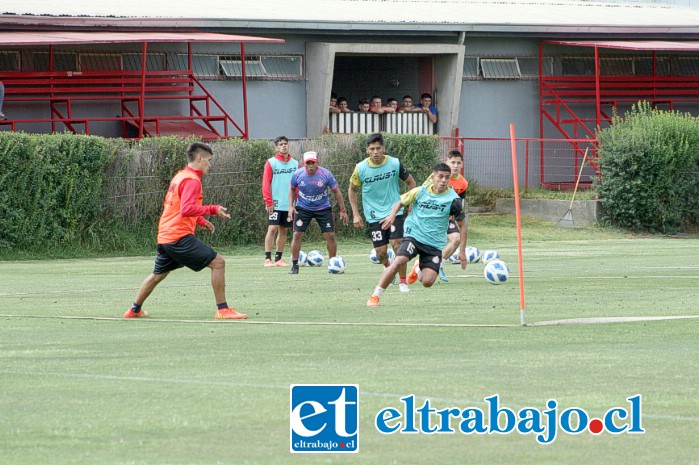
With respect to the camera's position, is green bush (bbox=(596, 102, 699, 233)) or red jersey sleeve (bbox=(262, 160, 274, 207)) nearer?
red jersey sleeve (bbox=(262, 160, 274, 207))

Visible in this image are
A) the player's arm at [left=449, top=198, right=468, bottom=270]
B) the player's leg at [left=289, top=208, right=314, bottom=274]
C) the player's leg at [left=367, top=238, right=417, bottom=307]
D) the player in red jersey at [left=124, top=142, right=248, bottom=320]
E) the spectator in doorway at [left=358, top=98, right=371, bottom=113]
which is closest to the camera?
the player in red jersey at [left=124, top=142, right=248, bottom=320]

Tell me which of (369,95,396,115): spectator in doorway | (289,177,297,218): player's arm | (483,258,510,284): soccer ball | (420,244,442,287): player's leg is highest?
(369,95,396,115): spectator in doorway

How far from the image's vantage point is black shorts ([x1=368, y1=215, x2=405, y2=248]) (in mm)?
17719

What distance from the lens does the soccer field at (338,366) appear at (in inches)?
282

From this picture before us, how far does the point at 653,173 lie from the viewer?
3247cm

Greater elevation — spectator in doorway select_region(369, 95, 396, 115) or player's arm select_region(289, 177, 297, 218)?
spectator in doorway select_region(369, 95, 396, 115)

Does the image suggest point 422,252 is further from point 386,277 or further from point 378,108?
point 378,108

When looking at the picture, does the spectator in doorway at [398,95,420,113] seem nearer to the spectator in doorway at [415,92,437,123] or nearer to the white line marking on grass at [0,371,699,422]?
the spectator in doorway at [415,92,437,123]

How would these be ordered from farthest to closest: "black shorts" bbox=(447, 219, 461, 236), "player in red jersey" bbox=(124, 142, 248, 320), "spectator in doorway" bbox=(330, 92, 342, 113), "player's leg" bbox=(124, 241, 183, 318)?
1. "spectator in doorway" bbox=(330, 92, 342, 113)
2. "black shorts" bbox=(447, 219, 461, 236)
3. "player's leg" bbox=(124, 241, 183, 318)
4. "player in red jersey" bbox=(124, 142, 248, 320)

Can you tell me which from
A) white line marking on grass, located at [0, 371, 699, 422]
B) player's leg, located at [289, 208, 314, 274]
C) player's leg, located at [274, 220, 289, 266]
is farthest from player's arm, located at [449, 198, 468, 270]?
white line marking on grass, located at [0, 371, 699, 422]

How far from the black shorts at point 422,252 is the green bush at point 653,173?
1817cm

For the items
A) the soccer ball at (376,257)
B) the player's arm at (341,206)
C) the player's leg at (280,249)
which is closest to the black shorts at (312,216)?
the player's arm at (341,206)

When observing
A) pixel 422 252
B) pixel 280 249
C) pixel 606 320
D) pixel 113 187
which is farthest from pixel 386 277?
pixel 113 187

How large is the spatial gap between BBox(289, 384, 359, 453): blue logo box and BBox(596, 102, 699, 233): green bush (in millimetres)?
25831
